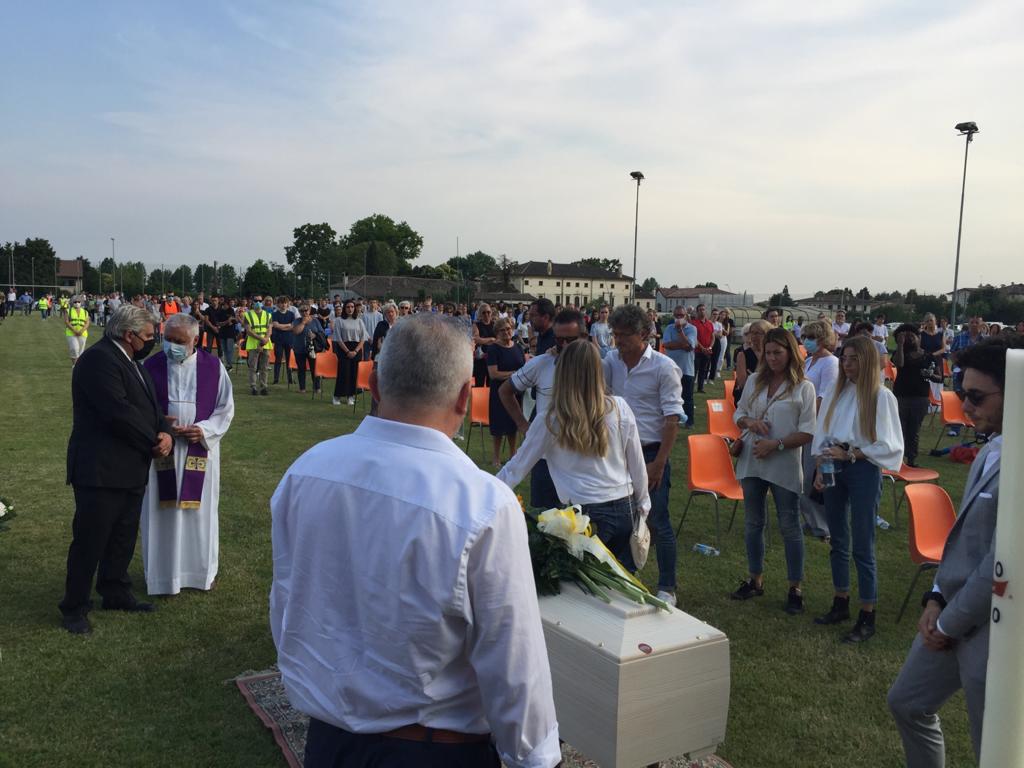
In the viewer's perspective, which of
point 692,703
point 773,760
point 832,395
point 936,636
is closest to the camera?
point 936,636

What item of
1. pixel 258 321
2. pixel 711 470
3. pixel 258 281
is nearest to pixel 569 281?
pixel 258 281

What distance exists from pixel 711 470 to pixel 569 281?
111m

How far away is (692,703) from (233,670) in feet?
8.98

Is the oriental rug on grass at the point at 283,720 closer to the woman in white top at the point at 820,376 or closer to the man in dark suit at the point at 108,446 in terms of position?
the man in dark suit at the point at 108,446

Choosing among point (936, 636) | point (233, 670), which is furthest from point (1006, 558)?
point (233, 670)

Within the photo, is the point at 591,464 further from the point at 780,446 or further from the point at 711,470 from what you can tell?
the point at 711,470

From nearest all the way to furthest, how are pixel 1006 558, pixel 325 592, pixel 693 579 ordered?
pixel 1006 558
pixel 325 592
pixel 693 579

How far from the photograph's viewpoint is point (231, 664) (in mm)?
4609

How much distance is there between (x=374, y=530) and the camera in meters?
1.65

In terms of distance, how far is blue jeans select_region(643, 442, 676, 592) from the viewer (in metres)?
5.33

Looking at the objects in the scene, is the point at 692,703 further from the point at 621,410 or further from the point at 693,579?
the point at 693,579

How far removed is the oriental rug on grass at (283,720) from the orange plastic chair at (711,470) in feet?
11.6

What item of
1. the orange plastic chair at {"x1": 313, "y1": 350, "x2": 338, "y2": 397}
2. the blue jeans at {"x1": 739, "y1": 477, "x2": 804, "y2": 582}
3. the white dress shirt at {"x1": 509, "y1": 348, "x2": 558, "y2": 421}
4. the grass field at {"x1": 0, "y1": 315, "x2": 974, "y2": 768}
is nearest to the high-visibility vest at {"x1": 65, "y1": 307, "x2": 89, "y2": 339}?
the orange plastic chair at {"x1": 313, "y1": 350, "x2": 338, "y2": 397}

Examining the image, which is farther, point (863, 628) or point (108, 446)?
point (863, 628)
